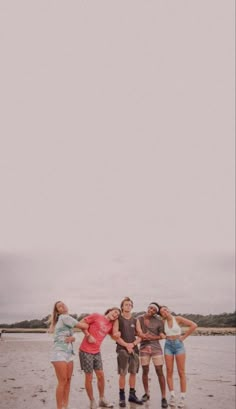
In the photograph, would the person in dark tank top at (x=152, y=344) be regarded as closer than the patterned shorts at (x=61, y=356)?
No

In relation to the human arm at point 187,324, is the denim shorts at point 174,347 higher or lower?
lower

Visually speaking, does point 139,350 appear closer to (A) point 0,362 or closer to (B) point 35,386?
(B) point 35,386

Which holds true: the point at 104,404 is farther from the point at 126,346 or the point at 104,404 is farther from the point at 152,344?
the point at 152,344

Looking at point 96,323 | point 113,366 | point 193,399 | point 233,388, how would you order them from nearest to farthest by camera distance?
point 96,323
point 193,399
point 233,388
point 113,366

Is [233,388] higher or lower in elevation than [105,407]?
lower

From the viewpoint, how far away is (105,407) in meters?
8.02

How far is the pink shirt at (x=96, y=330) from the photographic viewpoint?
7742 millimetres

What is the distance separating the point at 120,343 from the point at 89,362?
723 millimetres

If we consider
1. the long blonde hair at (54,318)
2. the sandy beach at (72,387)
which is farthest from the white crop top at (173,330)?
the long blonde hair at (54,318)

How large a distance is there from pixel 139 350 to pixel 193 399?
3.10 meters

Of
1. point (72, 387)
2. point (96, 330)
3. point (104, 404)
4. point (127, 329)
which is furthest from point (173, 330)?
point (72, 387)

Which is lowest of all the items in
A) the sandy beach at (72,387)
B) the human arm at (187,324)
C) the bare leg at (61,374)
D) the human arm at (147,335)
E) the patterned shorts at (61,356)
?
the sandy beach at (72,387)

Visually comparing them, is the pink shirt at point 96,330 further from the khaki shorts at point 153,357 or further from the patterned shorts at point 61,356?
the khaki shorts at point 153,357

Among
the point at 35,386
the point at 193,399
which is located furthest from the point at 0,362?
the point at 193,399
